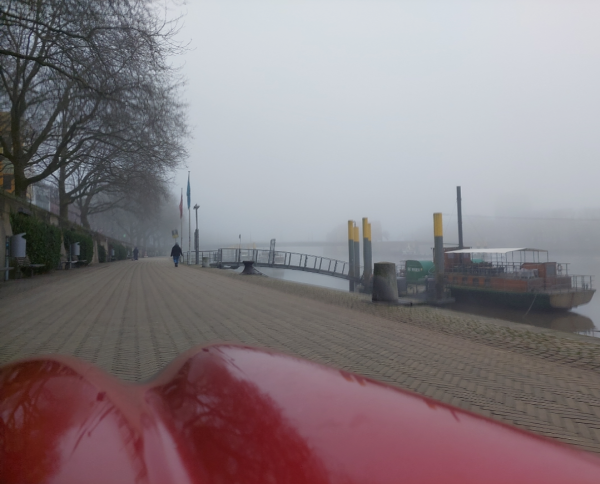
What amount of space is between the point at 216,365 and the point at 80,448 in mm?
579

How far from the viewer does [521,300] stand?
77.6 feet

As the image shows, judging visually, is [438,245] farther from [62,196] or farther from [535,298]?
[62,196]

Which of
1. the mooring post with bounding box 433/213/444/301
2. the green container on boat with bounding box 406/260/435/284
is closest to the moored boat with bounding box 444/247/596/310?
the green container on boat with bounding box 406/260/435/284

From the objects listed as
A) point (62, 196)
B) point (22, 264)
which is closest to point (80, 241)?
point (62, 196)

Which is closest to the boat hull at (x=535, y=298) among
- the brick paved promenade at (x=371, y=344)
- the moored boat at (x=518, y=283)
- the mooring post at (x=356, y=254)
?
the moored boat at (x=518, y=283)

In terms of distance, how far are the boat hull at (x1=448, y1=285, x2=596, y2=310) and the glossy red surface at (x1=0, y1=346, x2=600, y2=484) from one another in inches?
974

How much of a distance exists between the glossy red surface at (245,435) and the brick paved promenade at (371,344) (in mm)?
1925

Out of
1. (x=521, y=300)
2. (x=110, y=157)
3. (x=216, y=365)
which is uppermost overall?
(x=110, y=157)

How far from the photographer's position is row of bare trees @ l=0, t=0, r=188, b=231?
32.9 ft

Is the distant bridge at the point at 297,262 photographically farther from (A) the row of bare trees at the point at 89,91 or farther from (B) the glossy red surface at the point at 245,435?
(B) the glossy red surface at the point at 245,435

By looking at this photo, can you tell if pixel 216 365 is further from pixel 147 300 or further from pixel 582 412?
pixel 147 300

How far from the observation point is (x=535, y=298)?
2309 centimetres

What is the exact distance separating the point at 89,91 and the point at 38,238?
28.2ft

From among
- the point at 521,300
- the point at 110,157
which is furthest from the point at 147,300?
the point at 521,300
